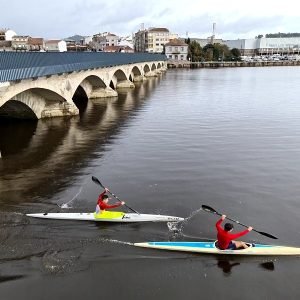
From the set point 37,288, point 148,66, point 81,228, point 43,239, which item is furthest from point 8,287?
point 148,66

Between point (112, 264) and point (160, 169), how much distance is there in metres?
10.2

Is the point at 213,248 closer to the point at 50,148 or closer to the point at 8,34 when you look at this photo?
the point at 50,148

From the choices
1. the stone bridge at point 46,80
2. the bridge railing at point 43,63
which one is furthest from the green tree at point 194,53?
the bridge railing at point 43,63

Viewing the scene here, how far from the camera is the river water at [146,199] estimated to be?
11820mm

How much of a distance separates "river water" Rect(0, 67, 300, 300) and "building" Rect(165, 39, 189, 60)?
137824 mm

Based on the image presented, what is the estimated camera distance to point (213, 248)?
44.0 ft

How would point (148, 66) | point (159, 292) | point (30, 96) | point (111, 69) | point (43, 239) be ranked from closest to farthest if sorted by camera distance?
point (159, 292)
point (43, 239)
point (30, 96)
point (111, 69)
point (148, 66)

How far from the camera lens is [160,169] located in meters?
22.4

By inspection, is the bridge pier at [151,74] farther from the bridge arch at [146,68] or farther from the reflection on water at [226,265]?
the reflection on water at [226,265]

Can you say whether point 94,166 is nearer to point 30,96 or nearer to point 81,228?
point 81,228

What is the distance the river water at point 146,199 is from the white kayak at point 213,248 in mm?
217

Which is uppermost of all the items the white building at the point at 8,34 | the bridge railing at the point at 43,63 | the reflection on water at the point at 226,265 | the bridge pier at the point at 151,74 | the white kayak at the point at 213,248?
the white building at the point at 8,34

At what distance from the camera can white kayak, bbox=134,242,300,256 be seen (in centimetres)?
1312

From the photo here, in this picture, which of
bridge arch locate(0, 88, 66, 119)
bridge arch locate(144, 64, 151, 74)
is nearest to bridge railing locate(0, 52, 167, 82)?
bridge arch locate(0, 88, 66, 119)
